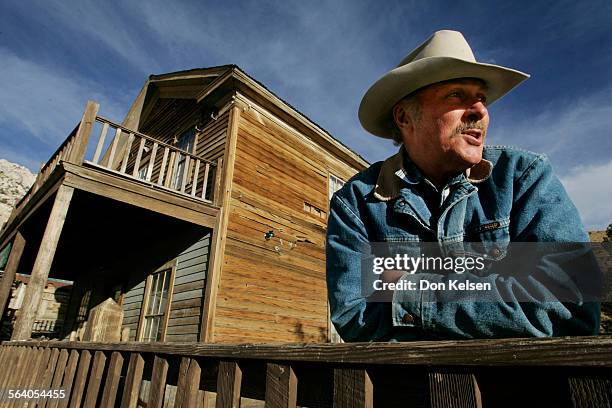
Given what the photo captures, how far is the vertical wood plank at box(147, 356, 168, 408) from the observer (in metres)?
1.64

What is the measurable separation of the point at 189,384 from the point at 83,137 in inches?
244

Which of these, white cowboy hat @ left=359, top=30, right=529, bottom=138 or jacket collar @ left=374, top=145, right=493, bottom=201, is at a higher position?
white cowboy hat @ left=359, top=30, right=529, bottom=138

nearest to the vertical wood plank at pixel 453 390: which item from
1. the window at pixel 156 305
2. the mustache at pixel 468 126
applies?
the mustache at pixel 468 126

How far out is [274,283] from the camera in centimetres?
853

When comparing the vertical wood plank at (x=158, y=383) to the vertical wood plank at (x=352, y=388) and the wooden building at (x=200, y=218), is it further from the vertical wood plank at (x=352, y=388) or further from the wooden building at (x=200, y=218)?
the wooden building at (x=200, y=218)

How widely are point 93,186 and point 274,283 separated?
4.40 metres

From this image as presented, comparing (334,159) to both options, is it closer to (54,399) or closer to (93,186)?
(93,186)

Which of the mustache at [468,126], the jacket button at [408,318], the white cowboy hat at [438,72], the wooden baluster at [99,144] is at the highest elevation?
the wooden baluster at [99,144]

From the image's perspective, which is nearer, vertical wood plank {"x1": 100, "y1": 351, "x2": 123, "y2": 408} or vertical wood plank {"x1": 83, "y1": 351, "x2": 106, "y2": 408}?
vertical wood plank {"x1": 100, "y1": 351, "x2": 123, "y2": 408}

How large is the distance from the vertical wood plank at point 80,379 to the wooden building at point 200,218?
9.70 ft

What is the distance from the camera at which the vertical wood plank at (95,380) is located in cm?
212

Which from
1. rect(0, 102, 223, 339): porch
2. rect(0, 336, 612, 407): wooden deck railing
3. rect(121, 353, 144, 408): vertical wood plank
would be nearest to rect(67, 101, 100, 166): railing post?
rect(0, 102, 223, 339): porch

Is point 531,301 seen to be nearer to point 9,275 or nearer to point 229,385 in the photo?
point 229,385

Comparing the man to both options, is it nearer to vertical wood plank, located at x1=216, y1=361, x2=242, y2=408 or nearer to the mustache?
the mustache
